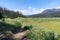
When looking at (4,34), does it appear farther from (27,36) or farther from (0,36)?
(27,36)

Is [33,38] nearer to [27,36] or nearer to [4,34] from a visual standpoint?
[27,36]

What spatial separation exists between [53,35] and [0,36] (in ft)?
7.64

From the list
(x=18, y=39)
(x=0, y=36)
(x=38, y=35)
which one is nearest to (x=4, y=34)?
(x=0, y=36)

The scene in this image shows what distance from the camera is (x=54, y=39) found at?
9.16m

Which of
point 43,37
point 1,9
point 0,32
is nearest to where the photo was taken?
point 43,37

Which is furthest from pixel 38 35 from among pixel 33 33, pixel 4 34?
pixel 4 34

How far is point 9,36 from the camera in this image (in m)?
9.09

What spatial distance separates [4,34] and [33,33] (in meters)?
1.45

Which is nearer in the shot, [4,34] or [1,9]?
[4,34]

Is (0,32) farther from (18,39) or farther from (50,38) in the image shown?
(50,38)

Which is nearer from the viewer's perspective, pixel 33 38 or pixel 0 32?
pixel 33 38

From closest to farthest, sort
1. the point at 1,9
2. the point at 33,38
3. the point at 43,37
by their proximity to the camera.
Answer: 1. the point at 33,38
2. the point at 43,37
3. the point at 1,9

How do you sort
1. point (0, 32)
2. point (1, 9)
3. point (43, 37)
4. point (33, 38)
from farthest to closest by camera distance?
point (1, 9) < point (0, 32) < point (43, 37) < point (33, 38)

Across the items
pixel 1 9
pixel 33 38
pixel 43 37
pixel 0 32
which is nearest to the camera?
pixel 33 38
